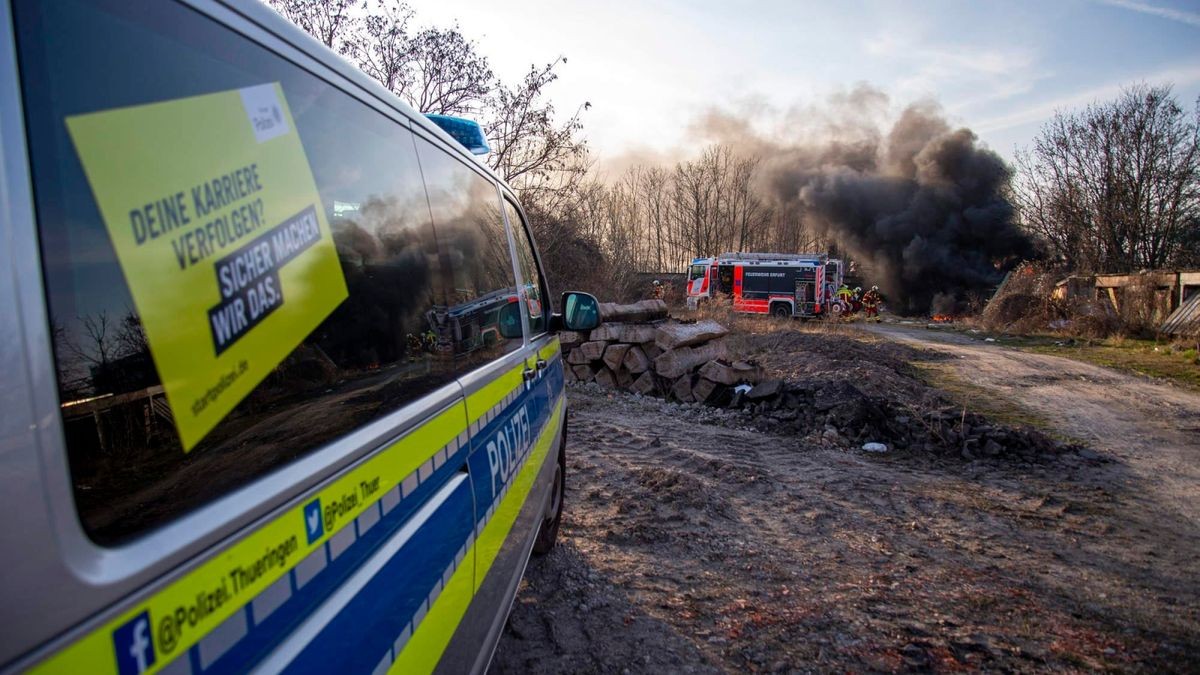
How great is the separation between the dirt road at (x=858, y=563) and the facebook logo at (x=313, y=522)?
203 centimetres

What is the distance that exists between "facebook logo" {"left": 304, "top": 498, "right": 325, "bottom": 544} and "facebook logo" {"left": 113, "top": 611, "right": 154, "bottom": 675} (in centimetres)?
35

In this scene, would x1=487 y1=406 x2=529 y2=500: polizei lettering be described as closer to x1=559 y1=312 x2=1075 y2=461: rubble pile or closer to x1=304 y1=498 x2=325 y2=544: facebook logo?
x1=304 y1=498 x2=325 y2=544: facebook logo

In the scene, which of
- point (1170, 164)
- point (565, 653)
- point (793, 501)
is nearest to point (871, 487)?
point (793, 501)

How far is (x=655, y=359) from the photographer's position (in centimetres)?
978

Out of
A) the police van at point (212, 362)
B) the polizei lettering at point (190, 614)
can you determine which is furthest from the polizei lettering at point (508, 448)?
the polizei lettering at point (190, 614)

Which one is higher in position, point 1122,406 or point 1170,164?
point 1170,164

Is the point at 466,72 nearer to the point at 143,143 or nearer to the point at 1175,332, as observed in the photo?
the point at 143,143

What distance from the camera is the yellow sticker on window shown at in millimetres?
871

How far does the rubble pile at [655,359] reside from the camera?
30.2 feet

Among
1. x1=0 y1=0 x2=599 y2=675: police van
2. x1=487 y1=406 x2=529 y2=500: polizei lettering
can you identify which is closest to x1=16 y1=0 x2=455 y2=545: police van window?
x1=0 y1=0 x2=599 y2=675: police van

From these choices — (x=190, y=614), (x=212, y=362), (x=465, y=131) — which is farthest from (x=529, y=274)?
(x=190, y=614)

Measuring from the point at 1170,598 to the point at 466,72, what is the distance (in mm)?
12001

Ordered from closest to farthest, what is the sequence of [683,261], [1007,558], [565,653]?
[565,653] < [1007,558] < [683,261]

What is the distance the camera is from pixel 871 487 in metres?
5.54
